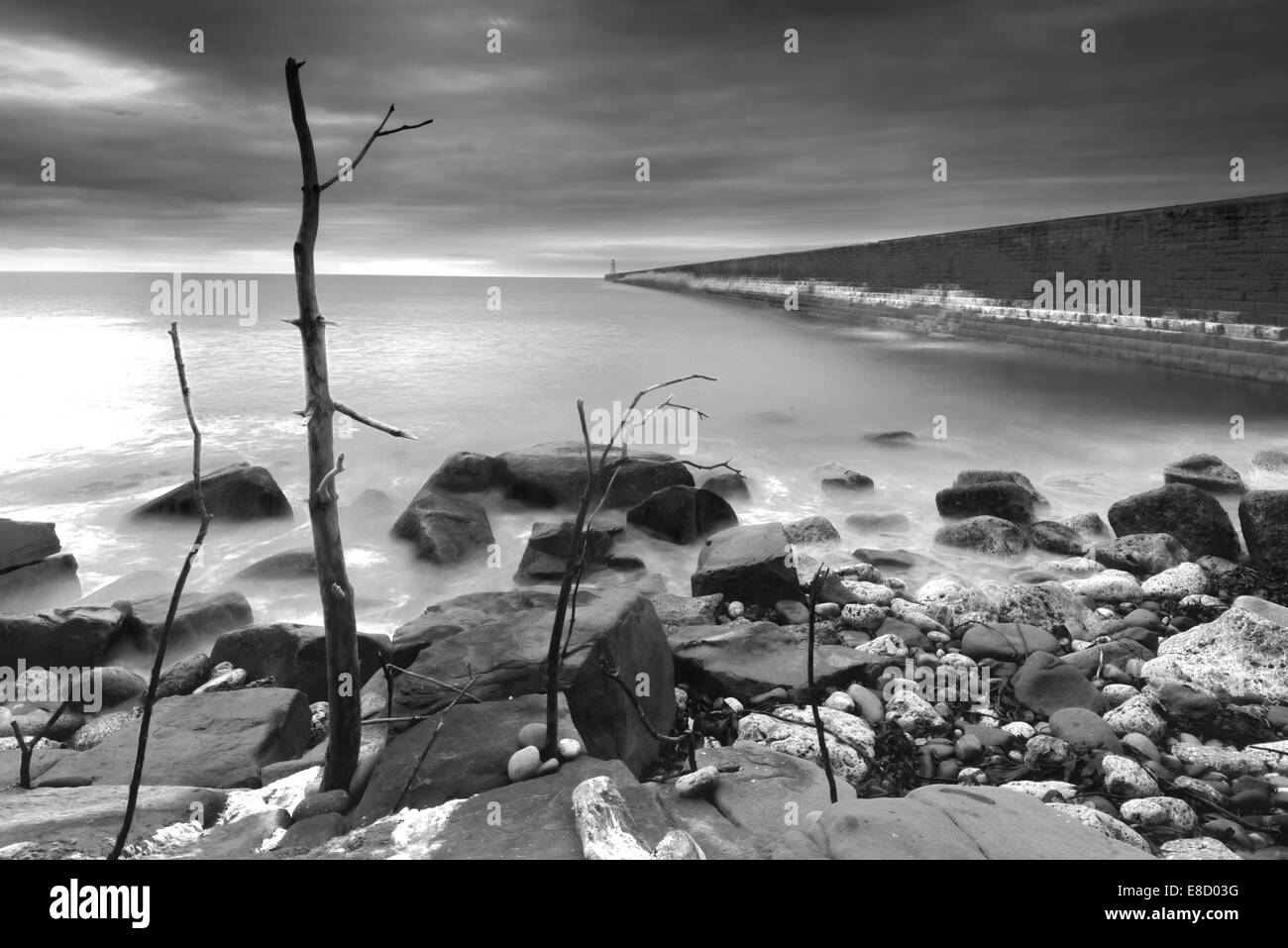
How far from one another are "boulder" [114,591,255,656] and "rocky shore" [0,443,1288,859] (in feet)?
0.09

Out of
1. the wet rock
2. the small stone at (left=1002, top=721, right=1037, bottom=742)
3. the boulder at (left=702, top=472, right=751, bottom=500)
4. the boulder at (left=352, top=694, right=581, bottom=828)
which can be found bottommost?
the small stone at (left=1002, top=721, right=1037, bottom=742)

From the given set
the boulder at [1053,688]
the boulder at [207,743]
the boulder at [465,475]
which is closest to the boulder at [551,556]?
the boulder at [465,475]

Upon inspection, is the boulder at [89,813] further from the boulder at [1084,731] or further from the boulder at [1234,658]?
the boulder at [1234,658]

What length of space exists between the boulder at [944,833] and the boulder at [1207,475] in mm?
9192

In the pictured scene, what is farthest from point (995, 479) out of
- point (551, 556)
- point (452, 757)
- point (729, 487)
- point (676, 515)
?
point (452, 757)

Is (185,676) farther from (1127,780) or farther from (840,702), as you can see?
(1127,780)

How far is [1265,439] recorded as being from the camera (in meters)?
14.8

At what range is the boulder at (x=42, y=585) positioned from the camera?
7332mm

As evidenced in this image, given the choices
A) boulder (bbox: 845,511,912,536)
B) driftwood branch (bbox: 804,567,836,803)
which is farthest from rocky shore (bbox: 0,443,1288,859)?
boulder (bbox: 845,511,912,536)

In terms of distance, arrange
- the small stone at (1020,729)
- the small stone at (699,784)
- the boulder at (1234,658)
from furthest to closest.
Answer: the boulder at (1234,658)
the small stone at (1020,729)
the small stone at (699,784)

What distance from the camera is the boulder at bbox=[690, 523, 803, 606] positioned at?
6.57 metres

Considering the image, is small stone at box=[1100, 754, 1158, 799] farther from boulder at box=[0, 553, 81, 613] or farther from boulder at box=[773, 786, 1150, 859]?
boulder at box=[0, 553, 81, 613]

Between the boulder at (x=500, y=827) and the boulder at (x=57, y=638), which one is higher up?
the boulder at (x=500, y=827)
